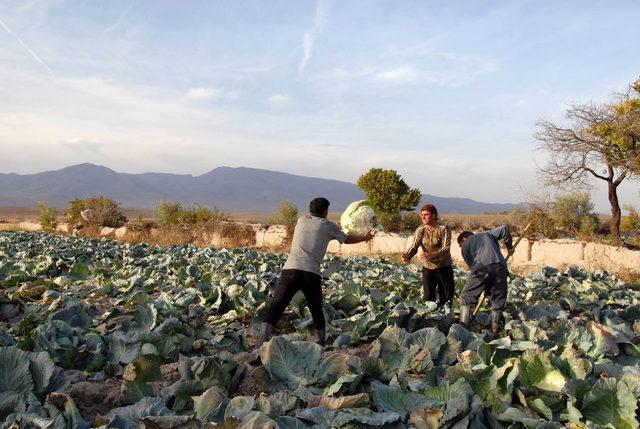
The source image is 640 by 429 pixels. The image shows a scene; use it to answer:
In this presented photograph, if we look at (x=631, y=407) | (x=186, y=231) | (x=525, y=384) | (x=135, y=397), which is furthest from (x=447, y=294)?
(x=186, y=231)

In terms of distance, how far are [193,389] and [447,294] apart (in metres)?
4.29

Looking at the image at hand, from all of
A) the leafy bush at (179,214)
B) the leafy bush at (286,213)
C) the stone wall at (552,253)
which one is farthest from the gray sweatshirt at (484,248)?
the leafy bush at (286,213)

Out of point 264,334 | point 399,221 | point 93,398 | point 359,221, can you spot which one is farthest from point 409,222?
point 93,398

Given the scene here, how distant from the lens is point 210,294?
7176mm

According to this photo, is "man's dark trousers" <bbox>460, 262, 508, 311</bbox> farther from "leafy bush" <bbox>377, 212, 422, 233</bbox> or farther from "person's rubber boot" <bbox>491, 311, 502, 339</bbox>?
"leafy bush" <bbox>377, 212, 422, 233</bbox>

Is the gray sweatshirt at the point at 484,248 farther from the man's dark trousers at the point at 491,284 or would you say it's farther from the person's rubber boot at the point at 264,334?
the person's rubber boot at the point at 264,334

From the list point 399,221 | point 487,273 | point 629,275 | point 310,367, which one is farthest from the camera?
point 399,221

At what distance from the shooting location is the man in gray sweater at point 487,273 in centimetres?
604

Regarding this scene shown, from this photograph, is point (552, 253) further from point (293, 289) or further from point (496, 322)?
point (293, 289)

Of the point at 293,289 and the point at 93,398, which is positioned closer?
the point at 93,398

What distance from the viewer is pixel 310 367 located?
13.3 feet

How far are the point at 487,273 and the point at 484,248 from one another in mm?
282

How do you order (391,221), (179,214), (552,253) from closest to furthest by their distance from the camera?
1. (552,253)
2. (391,221)
3. (179,214)

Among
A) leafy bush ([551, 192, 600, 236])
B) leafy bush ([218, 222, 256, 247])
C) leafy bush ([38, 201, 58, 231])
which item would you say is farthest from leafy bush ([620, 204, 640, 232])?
Result: leafy bush ([38, 201, 58, 231])
